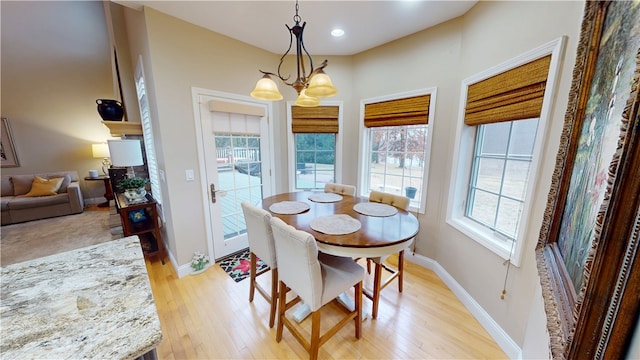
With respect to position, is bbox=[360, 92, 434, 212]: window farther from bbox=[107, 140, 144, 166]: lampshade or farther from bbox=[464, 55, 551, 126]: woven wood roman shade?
bbox=[107, 140, 144, 166]: lampshade

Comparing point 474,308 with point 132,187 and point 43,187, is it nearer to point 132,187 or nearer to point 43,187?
point 132,187

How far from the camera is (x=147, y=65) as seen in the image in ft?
6.61

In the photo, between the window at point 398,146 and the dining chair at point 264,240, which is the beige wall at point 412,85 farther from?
the dining chair at point 264,240

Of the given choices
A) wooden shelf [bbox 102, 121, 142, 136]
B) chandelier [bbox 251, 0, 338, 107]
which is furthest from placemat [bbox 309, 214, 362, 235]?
wooden shelf [bbox 102, 121, 142, 136]

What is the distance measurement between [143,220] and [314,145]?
2.26m

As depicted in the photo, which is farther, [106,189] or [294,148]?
[106,189]

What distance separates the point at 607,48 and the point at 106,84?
266 inches

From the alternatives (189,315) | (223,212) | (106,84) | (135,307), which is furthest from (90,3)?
(135,307)

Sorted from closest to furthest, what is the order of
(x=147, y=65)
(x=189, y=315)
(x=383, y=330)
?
(x=383, y=330) → (x=189, y=315) → (x=147, y=65)

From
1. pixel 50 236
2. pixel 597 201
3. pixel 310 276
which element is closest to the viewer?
pixel 597 201

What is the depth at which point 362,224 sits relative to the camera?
1633mm

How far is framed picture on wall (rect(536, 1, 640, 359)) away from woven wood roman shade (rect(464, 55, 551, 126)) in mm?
474

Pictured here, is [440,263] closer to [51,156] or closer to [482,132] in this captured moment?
[482,132]

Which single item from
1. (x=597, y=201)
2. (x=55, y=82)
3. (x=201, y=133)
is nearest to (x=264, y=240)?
(x=201, y=133)
